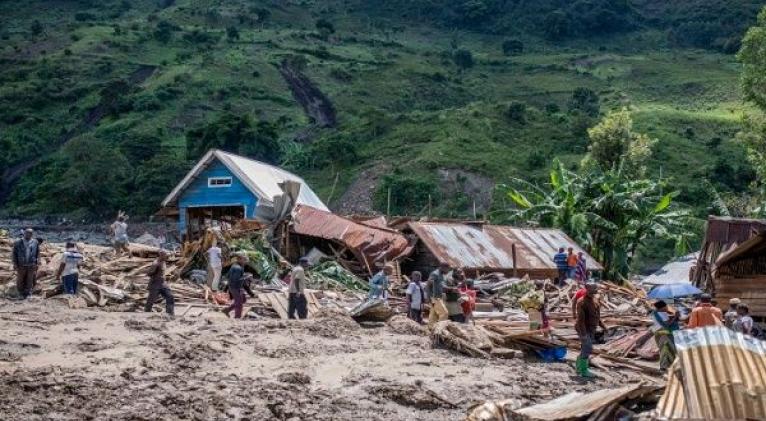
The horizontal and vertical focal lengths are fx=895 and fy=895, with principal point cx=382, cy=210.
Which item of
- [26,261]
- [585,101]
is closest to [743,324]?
[26,261]

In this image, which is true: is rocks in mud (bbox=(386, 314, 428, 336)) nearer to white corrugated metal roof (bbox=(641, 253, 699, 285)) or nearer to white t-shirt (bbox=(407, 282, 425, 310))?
white t-shirt (bbox=(407, 282, 425, 310))

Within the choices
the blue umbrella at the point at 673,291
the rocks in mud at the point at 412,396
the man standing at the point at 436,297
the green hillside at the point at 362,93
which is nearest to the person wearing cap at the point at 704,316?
the blue umbrella at the point at 673,291

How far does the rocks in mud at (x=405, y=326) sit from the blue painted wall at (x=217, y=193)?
41.0 feet

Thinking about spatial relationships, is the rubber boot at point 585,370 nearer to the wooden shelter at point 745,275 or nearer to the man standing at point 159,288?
the wooden shelter at point 745,275

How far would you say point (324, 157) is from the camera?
66.4 m

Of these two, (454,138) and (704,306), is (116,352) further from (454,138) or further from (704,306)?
(454,138)

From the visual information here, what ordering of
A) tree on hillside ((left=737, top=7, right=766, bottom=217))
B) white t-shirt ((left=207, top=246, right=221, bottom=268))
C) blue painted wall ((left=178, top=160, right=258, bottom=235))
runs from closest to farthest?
1. white t-shirt ((left=207, top=246, right=221, bottom=268))
2. blue painted wall ((left=178, top=160, right=258, bottom=235))
3. tree on hillside ((left=737, top=7, right=766, bottom=217))

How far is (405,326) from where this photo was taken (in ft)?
57.4

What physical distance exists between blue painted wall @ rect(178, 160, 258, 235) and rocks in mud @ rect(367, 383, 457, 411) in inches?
710

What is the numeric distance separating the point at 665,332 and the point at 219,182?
19429mm

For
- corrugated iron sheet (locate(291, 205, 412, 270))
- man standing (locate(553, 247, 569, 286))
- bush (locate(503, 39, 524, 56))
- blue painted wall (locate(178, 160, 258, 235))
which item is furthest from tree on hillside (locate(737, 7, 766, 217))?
bush (locate(503, 39, 524, 56))

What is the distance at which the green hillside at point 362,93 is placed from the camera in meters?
61.0

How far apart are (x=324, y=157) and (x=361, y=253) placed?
42.1 m

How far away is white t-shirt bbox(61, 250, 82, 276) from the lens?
724 inches
